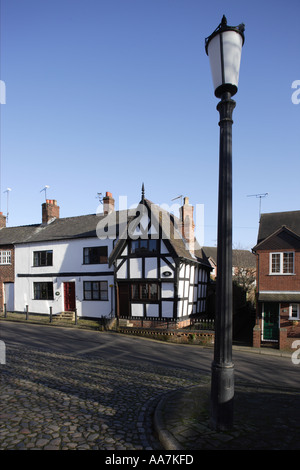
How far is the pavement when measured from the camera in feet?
15.8

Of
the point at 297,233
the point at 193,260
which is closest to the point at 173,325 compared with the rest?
the point at 193,260

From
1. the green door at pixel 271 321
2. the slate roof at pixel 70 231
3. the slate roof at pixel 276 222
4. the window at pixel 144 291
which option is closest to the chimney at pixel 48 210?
the slate roof at pixel 70 231

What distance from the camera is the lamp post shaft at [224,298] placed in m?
4.91

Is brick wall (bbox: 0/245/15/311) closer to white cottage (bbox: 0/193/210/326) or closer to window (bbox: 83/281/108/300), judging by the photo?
white cottage (bbox: 0/193/210/326)

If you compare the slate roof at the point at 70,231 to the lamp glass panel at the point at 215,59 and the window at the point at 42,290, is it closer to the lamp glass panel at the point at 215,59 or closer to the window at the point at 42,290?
the window at the point at 42,290

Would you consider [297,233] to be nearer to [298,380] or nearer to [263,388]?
[298,380]

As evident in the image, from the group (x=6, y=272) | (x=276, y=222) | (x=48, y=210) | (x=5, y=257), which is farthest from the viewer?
(x=48, y=210)

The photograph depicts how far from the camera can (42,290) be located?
26.9 meters

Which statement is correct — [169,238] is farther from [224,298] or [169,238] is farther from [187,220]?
[224,298]

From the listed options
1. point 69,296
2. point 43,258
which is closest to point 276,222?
point 69,296

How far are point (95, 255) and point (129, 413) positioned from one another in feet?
60.8

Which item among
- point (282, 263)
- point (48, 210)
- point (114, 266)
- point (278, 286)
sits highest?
point (48, 210)

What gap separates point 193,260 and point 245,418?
1721cm

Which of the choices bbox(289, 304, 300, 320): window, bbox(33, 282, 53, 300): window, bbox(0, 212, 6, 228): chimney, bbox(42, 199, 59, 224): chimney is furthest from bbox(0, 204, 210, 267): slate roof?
bbox(289, 304, 300, 320): window
